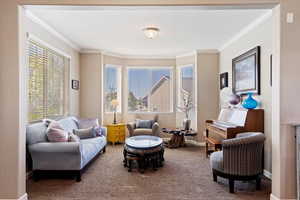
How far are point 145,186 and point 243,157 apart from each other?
1.43 m

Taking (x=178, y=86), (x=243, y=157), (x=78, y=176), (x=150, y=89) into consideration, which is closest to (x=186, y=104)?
(x=178, y=86)

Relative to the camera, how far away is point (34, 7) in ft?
8.48

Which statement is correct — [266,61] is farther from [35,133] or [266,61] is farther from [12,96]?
[35,133]

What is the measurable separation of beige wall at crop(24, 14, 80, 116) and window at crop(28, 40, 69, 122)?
145 millimetres

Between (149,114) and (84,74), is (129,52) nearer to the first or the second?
(84,74)

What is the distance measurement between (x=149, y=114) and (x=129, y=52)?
200 centimetres

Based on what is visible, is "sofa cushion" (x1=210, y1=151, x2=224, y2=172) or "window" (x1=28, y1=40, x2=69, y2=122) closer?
"sofa cushion" (x1=210, y1=151, x2=224, y2=172)

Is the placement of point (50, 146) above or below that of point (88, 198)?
above

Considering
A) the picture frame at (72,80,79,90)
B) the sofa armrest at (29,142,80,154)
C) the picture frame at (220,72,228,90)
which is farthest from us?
the picture frame at (72,80,79,90)

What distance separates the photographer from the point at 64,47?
16.3ft

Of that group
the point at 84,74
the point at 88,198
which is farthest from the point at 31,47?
the point at 88,198

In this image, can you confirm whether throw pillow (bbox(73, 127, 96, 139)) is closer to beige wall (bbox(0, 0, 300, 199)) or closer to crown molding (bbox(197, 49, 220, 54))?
beige wall (bbox(0, 0, 300, 199))

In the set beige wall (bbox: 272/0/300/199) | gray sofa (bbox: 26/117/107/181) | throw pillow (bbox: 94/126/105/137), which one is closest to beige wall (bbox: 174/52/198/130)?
throw pillow (bbox: 94/126/105/137)

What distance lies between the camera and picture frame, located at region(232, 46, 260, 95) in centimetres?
379
